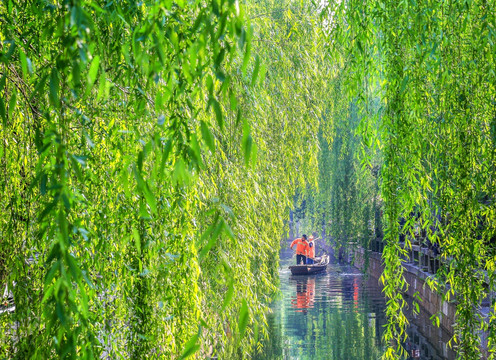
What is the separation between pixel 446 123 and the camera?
360 cm

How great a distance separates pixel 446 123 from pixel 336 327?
11.0 meters

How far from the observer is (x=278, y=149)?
6516 mm

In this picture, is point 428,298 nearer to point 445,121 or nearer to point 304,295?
point 304,295

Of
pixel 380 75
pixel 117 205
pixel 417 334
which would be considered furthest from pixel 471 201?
pixel 417 334

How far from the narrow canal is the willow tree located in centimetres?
483

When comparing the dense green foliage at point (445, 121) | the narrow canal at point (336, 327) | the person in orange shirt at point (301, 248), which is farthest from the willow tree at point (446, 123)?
the person in orange shirt at point (301, 248)

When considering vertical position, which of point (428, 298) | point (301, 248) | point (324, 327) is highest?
point (301, 248)

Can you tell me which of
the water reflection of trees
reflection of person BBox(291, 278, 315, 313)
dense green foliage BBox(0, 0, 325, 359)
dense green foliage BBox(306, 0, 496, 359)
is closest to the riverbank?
the water reflection of trees

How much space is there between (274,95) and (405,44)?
2.58 meters

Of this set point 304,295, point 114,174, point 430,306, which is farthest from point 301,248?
point 114,174

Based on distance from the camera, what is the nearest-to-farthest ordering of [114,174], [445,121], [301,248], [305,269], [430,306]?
1. [114,174]
2. [445,121]
3. [430,306]
4. [305,269]
5. [301,248]

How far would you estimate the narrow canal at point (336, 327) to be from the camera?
37.5ft

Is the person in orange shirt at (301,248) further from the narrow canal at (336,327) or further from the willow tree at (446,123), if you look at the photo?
the willow tree at (446,123)

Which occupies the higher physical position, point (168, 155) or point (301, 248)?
point (168, 155)
